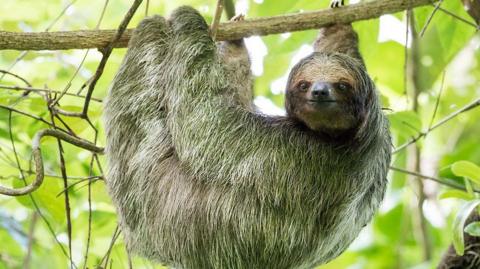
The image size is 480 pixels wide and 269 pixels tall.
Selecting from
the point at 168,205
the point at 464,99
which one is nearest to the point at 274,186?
the point at 168,205

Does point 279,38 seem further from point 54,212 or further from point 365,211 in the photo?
point 54,212

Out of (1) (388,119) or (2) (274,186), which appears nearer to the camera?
(2) (274,186)

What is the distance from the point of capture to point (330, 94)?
8.43 m

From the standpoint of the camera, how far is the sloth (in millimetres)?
8688

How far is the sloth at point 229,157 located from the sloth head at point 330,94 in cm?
2

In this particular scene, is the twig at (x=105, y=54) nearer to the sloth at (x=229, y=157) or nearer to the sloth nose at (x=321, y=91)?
the sloth at (x=229, y=157)

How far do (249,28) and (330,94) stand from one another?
146 centimetres

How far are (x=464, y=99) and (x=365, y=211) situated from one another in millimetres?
8736

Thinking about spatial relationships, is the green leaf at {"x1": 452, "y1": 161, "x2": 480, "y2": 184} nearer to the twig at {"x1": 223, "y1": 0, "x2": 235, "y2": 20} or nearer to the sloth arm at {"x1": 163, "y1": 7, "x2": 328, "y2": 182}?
the sloth arm at {"x1": 163, "y1": 7, "x2": 328, "y2": 182}

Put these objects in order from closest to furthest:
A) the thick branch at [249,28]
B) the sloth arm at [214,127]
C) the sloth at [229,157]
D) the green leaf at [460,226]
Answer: the green leaf at [460,226]
the thick branch at [249,28]
the sloth at [229,157]
the sloth arm at [214,127]

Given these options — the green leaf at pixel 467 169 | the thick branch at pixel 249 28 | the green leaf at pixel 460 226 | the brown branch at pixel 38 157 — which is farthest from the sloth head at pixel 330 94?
the brown branch at pixel 38 157

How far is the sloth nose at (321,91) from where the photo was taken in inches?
330

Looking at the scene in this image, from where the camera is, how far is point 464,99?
56.4ft

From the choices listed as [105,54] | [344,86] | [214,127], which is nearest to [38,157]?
[105,54]
